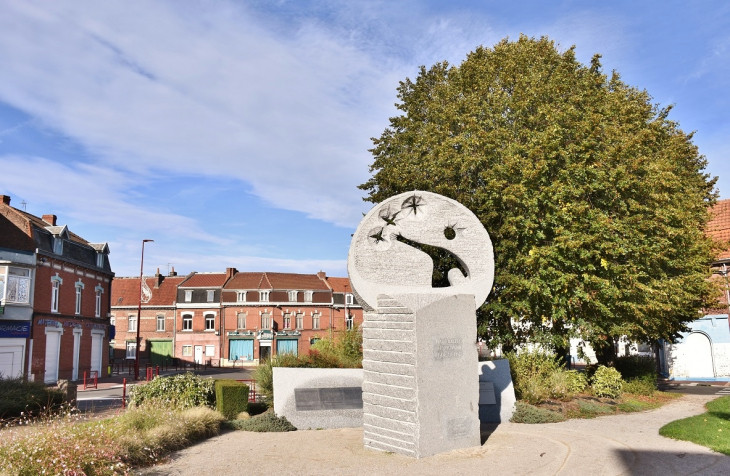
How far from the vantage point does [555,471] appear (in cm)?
934

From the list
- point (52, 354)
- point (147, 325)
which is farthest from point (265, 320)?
point (52, 354)

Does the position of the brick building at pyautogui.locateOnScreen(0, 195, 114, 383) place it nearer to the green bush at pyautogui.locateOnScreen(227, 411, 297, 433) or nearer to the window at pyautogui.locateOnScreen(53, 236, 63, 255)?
the window at pyautogui.locateOnScreen(53, 236, 63, 255)

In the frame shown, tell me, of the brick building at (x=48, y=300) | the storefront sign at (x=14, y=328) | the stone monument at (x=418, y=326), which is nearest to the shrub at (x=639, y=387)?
the stone monument at (x=418, y=326)

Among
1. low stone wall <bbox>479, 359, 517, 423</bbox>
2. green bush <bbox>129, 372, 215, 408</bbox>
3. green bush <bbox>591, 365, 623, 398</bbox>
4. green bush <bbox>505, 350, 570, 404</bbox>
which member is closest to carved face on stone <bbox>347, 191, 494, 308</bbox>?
low stone wall <bbox>479, 359, 517, 423</bbox>

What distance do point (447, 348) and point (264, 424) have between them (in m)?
5.71

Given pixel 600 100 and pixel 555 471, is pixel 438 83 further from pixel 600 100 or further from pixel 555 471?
pixel 555 471

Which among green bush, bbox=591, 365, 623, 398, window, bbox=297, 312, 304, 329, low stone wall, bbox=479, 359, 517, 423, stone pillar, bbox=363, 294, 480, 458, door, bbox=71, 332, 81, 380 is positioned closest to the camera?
stone pillar, bbox=363, 294, 480, 458

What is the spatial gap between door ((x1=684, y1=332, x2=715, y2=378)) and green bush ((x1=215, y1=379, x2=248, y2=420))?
→ 28990mm

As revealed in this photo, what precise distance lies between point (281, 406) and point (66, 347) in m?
22.2

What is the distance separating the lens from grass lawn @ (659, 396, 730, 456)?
11.0 metres

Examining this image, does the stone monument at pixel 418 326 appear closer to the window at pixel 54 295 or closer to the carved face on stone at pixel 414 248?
the carved face on stone at pixel 414 248

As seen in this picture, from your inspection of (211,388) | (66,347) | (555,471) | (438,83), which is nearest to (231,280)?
(66,347)

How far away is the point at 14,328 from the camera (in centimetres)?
2630

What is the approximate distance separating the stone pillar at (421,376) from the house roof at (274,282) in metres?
39.2
